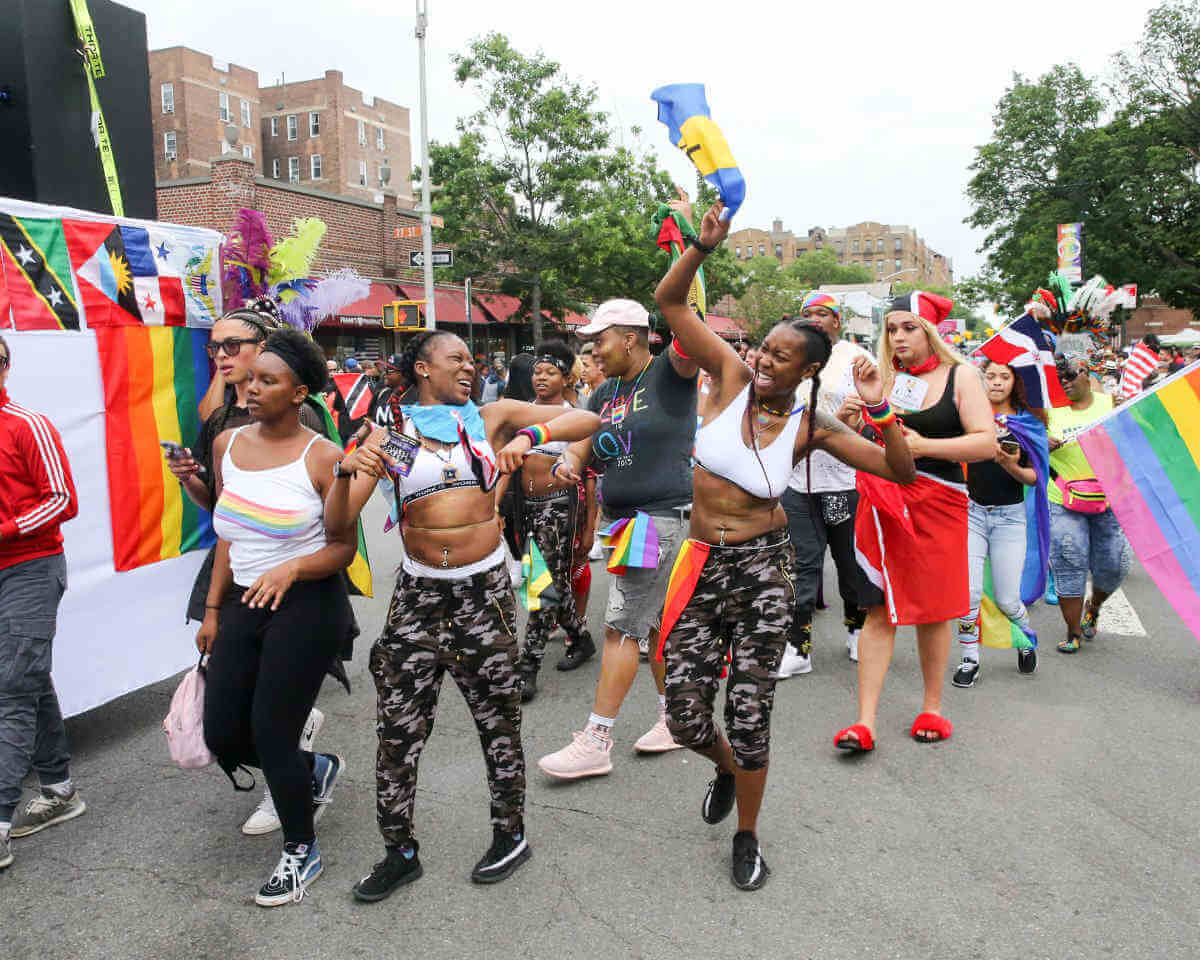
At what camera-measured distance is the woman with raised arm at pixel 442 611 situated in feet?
10.5

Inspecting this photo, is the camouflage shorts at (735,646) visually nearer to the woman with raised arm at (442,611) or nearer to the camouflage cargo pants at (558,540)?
the woman with raised arm at (442,611)

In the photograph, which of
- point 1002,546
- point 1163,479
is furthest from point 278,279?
point 1163,479

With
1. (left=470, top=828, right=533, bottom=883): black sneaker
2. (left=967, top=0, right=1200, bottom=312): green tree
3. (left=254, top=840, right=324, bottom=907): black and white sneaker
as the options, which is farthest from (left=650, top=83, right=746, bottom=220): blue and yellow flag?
(left=967, top=0, right=1200, bottom=312): green tree

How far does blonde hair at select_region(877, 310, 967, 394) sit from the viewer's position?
4.61m

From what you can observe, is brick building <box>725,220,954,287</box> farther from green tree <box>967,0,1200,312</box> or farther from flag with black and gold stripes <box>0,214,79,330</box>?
flag with black and gold stripes <box>0,214,79,330</box>

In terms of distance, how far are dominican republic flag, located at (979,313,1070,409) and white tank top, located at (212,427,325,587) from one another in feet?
13.1

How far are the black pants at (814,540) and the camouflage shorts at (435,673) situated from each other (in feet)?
8.42

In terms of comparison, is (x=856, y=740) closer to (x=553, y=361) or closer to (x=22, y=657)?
(x=553, y=361)

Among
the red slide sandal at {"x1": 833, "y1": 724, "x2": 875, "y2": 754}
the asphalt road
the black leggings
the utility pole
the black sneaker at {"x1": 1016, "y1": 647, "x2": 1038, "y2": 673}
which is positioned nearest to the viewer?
the asphalt road

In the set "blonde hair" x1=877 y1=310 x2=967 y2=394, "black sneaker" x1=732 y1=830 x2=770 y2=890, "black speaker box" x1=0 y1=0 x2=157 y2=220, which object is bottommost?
"black sneaker" x1=732 y1=830 x2=770 y2=890

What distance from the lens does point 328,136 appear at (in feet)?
226

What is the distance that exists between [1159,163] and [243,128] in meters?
59.4

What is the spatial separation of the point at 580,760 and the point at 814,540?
2.15m

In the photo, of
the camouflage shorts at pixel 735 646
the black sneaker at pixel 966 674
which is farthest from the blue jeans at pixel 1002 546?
the camouflage shorts at pixel 735 646
